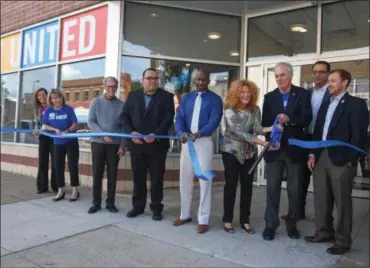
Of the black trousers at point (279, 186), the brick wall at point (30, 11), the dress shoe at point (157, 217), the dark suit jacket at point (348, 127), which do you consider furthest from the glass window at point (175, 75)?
the dark suit jacket at point (348, 127)

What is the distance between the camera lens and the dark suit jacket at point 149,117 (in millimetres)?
5055

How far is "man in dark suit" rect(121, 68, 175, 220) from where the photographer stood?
5055mm

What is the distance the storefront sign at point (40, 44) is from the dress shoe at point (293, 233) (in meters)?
6.15

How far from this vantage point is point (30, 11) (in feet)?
29.8

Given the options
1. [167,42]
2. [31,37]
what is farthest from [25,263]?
[31,37]

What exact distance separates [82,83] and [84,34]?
0.94 meters

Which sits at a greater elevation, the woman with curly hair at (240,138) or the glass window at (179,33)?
the glass window at (179,33)

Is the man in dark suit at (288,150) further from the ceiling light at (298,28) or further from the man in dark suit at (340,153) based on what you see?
the ceiling light at (298,28)

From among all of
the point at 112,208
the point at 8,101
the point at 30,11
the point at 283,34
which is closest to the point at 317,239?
the point at 112,208

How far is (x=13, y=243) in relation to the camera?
15.2ft

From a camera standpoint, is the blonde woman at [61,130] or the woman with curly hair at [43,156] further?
the woman with curly hair at [43,156]

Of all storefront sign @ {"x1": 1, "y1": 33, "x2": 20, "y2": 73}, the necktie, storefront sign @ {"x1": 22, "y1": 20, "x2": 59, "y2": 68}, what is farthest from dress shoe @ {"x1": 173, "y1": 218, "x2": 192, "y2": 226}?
storefront sign @ {"x1": 1, "y1": 33, "x2": 20, "y2": 73}

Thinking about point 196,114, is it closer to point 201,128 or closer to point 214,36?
point 201,128

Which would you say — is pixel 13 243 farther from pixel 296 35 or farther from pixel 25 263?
pixel 296 35
